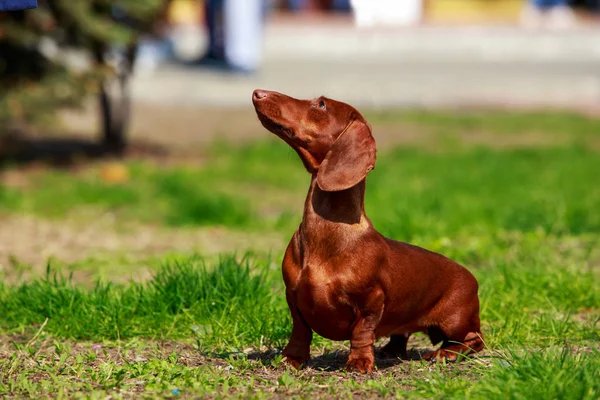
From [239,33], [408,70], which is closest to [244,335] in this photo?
[239,33]

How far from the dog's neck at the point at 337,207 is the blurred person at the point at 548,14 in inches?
1112

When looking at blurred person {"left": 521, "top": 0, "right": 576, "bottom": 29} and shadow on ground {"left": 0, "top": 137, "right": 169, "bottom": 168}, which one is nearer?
shadow on ground {"left": 0, "top": 137, "right": 169, "bottom": 168}

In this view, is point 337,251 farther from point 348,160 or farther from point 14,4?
point 14,4

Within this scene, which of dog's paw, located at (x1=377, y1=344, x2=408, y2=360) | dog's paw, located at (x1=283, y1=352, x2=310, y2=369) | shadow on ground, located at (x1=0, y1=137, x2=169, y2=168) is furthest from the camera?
shadow on ground, located at (x1=0, y1=137, x2=169, y2=168)

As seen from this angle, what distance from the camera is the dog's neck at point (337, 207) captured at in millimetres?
3910

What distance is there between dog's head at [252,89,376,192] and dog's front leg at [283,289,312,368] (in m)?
0.59

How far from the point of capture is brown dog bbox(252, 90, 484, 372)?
12.5 ft

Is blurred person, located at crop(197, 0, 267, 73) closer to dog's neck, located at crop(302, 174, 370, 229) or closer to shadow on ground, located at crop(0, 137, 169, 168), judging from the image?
shadow on ground, located at crop(0, 137, 169, 168)

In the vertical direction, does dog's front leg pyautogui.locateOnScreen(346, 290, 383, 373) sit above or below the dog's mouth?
below

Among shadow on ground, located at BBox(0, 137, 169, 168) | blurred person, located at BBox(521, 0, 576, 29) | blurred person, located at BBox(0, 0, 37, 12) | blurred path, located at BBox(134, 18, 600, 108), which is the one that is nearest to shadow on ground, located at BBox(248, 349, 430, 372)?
blurred person, located at BBox(0, 0, 37, 12)

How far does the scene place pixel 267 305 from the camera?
4.98 meters

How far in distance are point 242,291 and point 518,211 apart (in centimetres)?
400

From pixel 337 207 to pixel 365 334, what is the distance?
534 millimetres

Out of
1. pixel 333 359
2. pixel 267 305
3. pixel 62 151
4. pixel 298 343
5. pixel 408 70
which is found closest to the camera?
pixel 298 343
